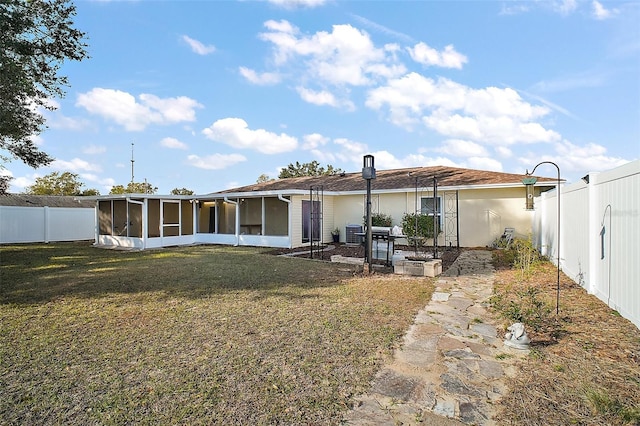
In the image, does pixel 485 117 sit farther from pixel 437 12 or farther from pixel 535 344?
pixel 535 344

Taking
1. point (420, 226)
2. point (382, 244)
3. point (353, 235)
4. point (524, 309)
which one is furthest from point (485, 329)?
point (353, 235)

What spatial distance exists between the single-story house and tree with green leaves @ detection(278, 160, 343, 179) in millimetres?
25333

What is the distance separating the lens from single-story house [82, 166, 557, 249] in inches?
488

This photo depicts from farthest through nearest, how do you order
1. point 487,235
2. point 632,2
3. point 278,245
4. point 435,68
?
point 278,245 → point 487,235 → point 435,68 → point 632,2

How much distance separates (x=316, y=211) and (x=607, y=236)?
35.5 ft

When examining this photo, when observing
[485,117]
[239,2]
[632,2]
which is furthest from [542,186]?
[239,2]

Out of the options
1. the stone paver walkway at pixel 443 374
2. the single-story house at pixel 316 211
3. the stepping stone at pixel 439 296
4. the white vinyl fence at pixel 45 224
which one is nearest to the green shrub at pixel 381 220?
the single-story house at pixel 316 211

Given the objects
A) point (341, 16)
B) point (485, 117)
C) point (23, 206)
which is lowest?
point (23, 206)

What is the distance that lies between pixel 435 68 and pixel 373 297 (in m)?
9.34

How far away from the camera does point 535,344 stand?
3.49 metres

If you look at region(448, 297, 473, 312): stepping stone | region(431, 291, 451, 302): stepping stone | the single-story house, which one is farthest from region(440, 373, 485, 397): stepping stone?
the single-story house

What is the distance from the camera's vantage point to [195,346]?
3496 millimetres

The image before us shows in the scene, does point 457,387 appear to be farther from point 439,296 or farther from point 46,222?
point 46,222

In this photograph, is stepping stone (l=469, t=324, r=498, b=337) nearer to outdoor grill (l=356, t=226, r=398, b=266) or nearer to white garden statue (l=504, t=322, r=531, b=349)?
white garden statue (l=504, t=322, r=531, b=349)
